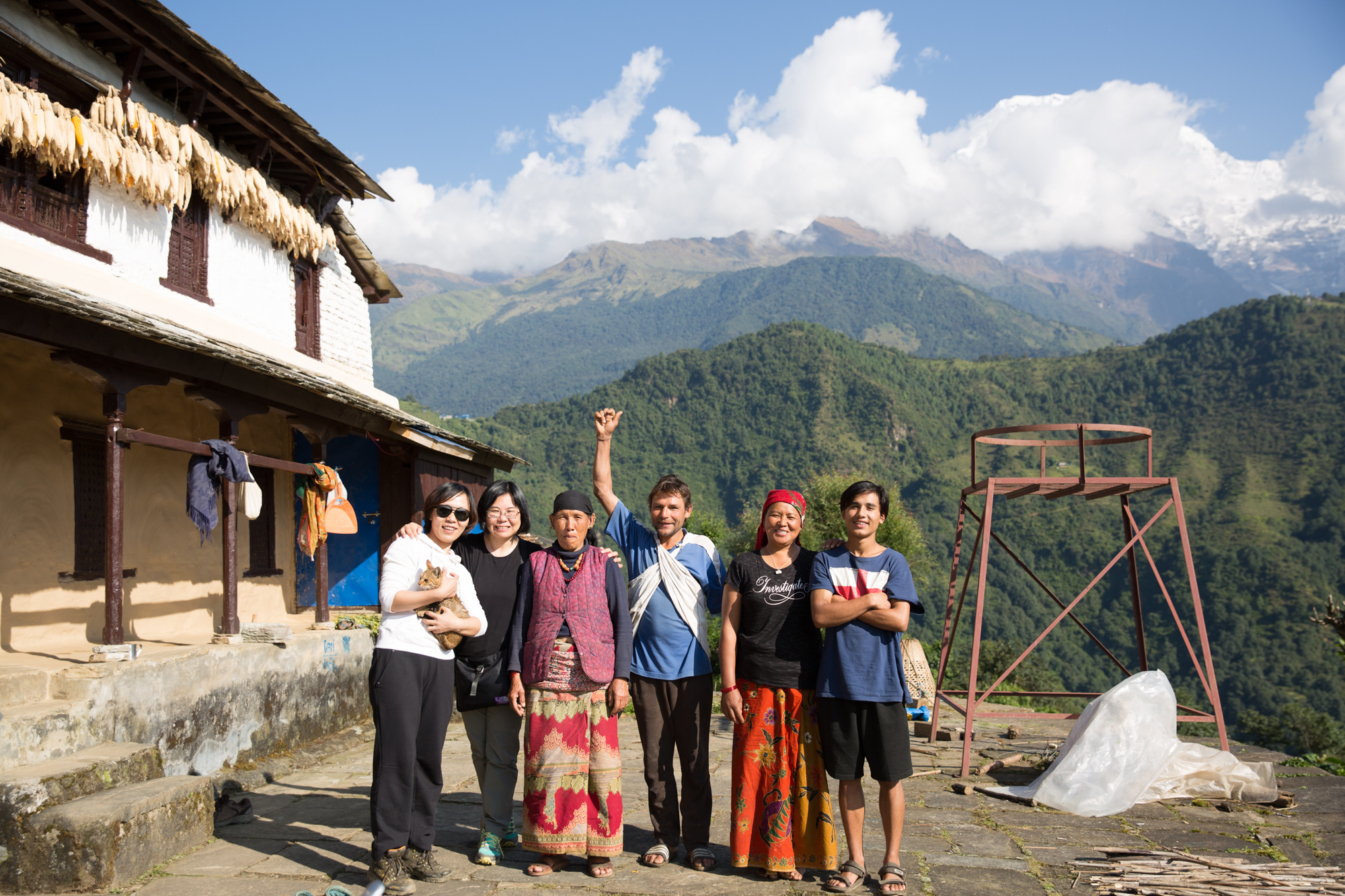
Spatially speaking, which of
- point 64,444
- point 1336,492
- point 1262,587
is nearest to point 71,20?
point 64,444

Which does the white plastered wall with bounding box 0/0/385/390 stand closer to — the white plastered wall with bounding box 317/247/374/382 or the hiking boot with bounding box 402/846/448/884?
the white plastered wall with bounding box 317/247/374/382

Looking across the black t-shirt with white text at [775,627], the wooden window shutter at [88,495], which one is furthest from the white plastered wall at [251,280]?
the black t-shirt with white text at [775,627]

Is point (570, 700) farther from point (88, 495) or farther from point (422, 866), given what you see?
point (88, 495)

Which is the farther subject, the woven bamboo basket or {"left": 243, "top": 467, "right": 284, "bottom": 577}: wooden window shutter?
the woven bamboo basket

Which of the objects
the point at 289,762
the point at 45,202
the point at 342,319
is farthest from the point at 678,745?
the point at 342,319

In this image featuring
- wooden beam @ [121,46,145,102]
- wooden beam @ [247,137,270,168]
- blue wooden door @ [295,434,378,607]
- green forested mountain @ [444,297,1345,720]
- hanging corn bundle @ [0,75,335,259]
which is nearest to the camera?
hanging corn bundle @ [0,75,335,259]

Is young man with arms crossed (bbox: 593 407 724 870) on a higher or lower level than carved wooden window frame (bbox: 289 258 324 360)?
lower

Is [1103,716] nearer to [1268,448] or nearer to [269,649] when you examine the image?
[269,649]

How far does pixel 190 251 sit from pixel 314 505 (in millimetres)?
3062

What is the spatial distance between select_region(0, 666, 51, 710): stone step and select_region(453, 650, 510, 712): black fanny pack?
2.67 m

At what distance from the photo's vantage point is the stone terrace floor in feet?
13.1

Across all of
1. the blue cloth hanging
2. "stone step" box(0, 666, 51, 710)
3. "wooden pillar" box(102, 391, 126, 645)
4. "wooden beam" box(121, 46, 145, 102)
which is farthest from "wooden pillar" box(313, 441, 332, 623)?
"stone step" box(0, 666, 51, 710)

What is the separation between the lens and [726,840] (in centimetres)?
471

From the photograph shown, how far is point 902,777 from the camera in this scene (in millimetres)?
3859
